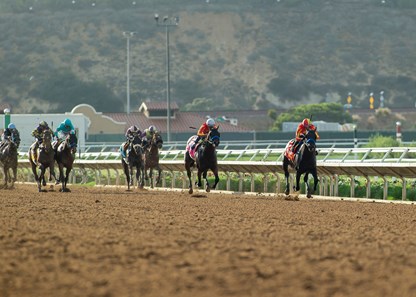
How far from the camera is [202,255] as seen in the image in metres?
9.33

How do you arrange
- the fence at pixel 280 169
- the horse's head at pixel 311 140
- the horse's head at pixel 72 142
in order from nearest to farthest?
the fence at pixel 280 169, the horse's head at pixel 311 140, the horse's head at pixel 72 142

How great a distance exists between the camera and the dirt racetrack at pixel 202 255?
7641mm

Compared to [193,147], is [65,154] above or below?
below

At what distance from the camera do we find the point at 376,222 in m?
14.2

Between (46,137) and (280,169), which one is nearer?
(46,137)

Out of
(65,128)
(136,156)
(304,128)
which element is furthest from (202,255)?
(136,156)

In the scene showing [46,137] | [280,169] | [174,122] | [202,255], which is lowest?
[202,255]

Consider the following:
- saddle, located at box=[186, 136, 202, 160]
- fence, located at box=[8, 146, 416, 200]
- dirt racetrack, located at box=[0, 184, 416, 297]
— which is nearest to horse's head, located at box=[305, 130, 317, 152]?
fence, located at box=[8, 146, 416, 200]

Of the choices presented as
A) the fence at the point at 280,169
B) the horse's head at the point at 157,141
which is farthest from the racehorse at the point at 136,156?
the fence at the point at 280,169

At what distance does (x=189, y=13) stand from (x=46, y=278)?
5895 inches

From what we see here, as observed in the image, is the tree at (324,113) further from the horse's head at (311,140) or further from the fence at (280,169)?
the horse's head at (311,140)

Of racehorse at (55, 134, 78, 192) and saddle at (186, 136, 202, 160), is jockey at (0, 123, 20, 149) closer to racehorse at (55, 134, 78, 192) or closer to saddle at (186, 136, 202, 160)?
racehorse at (55, 134, 78, 192)

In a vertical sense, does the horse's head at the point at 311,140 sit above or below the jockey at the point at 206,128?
below

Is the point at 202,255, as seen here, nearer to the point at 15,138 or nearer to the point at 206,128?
the point at 206,128
